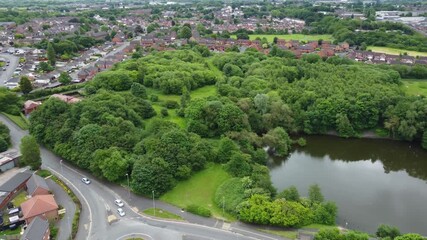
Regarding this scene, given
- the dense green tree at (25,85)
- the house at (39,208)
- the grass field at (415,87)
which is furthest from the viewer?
the grass field at (415,87)

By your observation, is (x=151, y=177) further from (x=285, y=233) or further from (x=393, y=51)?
(x=393, y=51)

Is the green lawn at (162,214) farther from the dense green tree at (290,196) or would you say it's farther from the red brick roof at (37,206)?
the dense green tree at (290,196)

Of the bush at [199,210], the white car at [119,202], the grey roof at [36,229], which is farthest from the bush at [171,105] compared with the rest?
the grey roof at [36,229]

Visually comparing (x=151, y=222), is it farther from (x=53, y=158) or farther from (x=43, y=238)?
(x=53, y=158)

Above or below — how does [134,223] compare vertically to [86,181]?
below

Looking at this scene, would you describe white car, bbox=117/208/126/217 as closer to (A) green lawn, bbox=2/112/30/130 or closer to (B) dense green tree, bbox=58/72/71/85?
(A) green lawn, bbox=2/112/30/130

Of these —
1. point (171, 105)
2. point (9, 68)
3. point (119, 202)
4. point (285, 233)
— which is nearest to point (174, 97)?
point (171, 105)

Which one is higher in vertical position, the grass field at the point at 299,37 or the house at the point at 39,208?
the house at the point at 39,208
